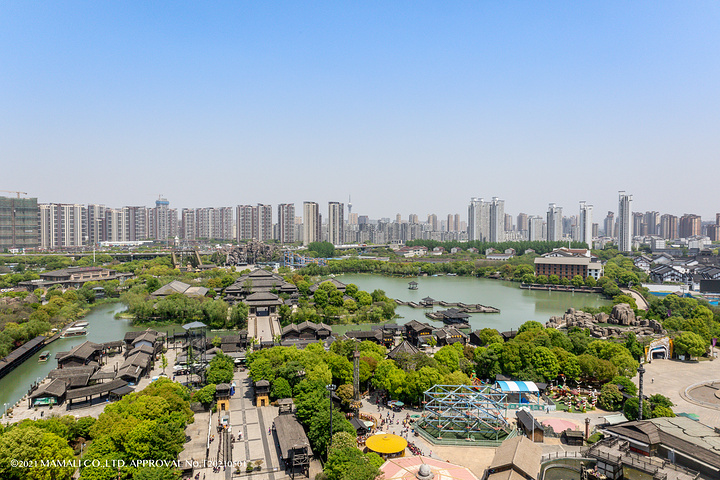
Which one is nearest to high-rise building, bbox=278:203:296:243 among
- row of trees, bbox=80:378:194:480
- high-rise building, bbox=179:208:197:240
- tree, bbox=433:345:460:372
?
high-rise building, bbox=179:208:197:240

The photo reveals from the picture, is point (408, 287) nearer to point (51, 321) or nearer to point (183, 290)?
point (183, 290)

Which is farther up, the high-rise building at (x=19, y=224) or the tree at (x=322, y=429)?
the high-rise building at (x=19, y=224)

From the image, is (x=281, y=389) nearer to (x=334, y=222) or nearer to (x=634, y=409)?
(x=634, y=409)

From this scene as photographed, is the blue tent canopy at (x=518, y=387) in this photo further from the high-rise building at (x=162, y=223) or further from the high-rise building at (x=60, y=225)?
Result: the high-rise building at (x=162, y=223)

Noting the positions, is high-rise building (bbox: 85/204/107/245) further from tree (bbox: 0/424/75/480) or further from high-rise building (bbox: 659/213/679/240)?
high-rise building (bbox: 659/213/679/240)

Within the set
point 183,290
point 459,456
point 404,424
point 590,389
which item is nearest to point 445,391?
point 404,424

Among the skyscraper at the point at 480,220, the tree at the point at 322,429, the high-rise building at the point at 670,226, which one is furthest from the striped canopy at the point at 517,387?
the high-rise building at the point at 670,226
